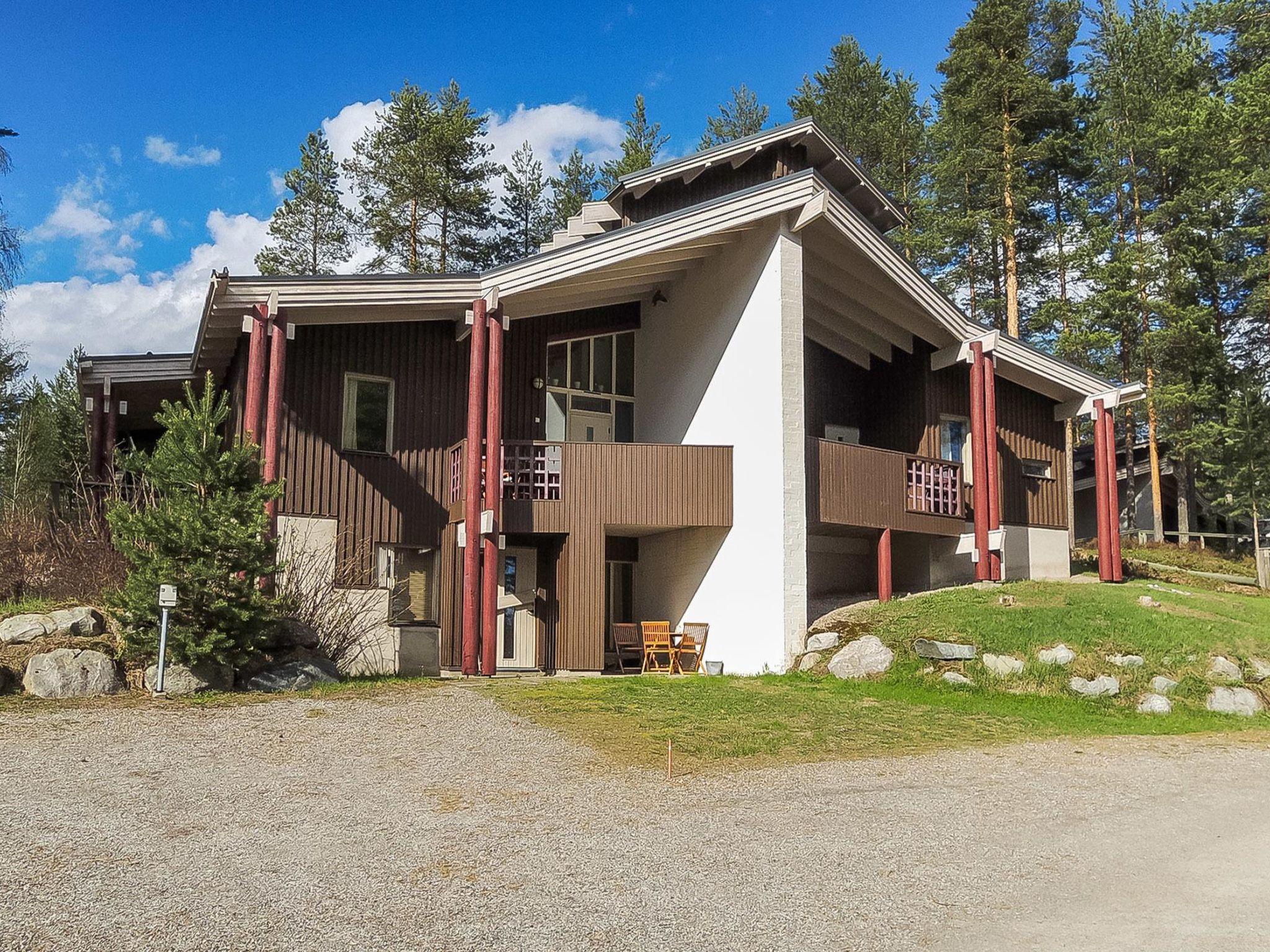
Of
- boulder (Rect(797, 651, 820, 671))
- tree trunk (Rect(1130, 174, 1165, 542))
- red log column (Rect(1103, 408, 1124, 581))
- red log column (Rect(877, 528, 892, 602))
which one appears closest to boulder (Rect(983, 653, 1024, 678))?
boulder (Rect(797, 651, 820, 671))

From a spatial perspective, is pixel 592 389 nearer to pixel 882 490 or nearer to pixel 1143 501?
pixel 882 490

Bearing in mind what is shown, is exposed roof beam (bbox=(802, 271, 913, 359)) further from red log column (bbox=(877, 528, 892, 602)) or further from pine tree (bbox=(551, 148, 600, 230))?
pine tree (bbox=(551, 148, 600, 230))

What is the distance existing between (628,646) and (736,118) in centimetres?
2569

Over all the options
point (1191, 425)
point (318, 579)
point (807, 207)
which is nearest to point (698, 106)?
point (1191, 425)

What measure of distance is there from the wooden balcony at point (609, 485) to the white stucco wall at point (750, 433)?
1.70ft

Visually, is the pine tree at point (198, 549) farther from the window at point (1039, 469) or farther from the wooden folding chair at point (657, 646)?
the window at point (1039, 469)

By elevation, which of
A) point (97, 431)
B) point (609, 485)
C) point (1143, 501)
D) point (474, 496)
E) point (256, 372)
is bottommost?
point (474, 496)

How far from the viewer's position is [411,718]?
33.6ft

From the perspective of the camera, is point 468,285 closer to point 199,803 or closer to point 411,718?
point 411,718

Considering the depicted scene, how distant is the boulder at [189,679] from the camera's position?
1101cm

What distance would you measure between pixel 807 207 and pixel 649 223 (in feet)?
8.25

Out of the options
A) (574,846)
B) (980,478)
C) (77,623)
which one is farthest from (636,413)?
(574,846)

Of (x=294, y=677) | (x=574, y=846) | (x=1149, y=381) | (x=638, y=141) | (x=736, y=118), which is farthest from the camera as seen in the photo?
(x=736, y=118)

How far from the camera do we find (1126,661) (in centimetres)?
1281
